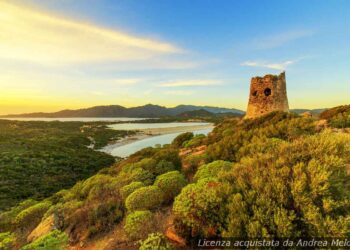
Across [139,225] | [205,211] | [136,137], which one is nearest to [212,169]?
[205,211]

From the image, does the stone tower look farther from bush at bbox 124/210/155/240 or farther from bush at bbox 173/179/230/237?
bush at bbox 124/210/155/240

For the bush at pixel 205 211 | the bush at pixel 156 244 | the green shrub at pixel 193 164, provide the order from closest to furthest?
1. the bush at pixel 156 244
2. the bush at pixel 205 211
3. the green shrub at pixel 193 164

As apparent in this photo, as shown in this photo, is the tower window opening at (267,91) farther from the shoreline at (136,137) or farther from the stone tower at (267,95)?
the shoreline at (136,137)

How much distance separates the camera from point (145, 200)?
5.10m

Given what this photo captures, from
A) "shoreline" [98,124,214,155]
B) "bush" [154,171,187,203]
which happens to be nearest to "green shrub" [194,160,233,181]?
"bush" [154,171,187,203]

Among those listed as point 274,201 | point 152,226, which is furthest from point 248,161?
point 152,226

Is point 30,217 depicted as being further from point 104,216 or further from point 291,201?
point 291,201

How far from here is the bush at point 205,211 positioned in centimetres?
332

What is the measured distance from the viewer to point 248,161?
4137 millimetres

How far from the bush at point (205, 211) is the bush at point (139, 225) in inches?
32.3

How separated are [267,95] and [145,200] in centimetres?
1427

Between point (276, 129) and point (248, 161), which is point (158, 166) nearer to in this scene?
point (248, 161)

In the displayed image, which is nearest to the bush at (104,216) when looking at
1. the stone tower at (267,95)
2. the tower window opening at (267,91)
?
the stone tower at (267,95)

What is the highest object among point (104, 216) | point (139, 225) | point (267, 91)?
point (267, 91)
